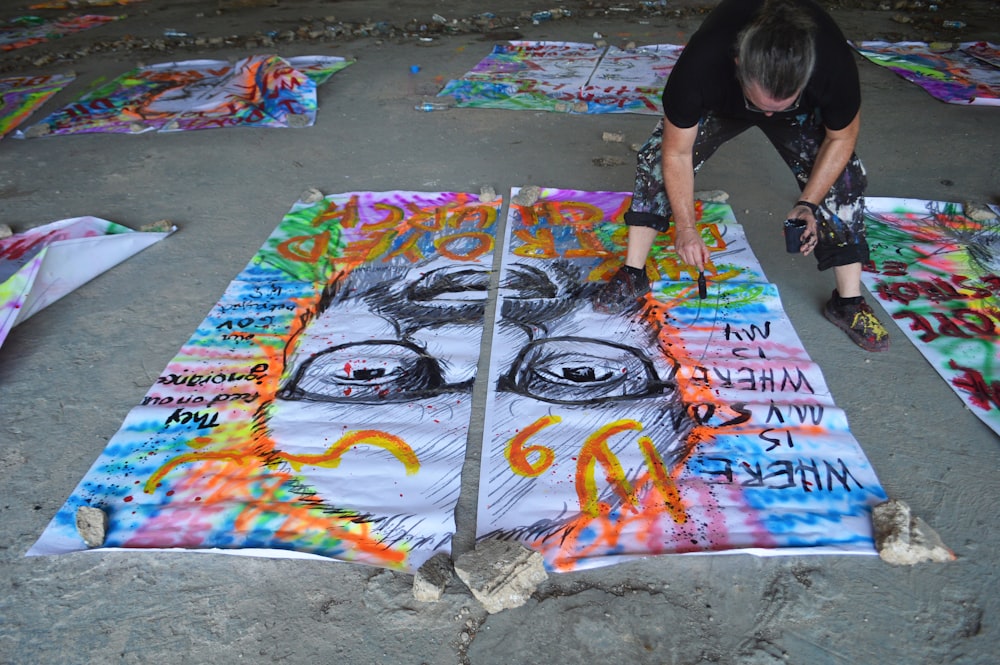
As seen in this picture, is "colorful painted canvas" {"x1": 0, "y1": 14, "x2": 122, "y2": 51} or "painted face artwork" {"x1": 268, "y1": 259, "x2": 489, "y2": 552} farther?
"colorful painted canvas" {"x1": 0, "y1": 14, "x2": 122, "y2": 51}

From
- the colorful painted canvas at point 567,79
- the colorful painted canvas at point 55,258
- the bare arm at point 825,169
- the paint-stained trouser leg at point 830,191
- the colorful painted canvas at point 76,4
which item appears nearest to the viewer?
the bare arm at point 825,169

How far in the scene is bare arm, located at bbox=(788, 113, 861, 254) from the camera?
1.95 metres

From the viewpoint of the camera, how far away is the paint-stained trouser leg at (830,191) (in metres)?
2.06

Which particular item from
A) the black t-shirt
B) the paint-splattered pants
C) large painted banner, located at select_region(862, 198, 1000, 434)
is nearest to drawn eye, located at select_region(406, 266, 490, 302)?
the paint-splattered pants

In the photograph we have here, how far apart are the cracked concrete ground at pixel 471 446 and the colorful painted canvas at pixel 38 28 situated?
2.73 metres

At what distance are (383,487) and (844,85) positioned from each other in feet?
5.10

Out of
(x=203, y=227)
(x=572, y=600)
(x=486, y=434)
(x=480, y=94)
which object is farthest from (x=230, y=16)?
(x=572, y=600)

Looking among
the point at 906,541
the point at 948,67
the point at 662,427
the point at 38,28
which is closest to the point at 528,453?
the point at 662,427

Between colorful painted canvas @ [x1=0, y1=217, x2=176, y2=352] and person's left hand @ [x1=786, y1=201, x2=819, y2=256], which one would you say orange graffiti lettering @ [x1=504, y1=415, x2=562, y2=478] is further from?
colorful painted canvas @ [x1=0, y1=217, x2=176, y2=352]

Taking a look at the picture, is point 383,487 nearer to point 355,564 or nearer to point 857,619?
point 355,564

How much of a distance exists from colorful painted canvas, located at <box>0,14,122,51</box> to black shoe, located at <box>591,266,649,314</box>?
573cm

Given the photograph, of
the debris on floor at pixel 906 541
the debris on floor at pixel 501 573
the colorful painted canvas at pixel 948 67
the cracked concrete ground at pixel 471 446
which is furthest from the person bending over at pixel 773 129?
the colorful painted canvas at pixel 948 67

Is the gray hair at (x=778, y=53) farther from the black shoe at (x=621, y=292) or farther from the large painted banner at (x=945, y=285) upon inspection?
the large painted banner at (x=945, y=285)

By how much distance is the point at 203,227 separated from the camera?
296cm
